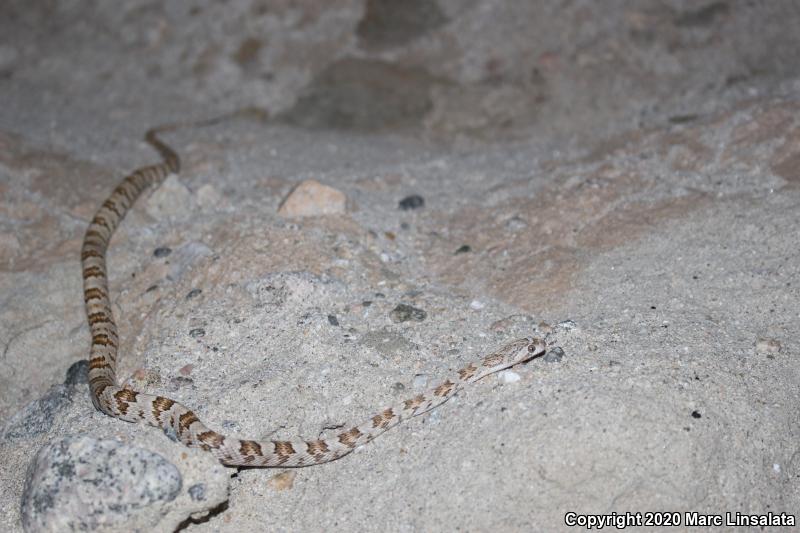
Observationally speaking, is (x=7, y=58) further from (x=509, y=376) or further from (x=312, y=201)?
(x=509, y=376)

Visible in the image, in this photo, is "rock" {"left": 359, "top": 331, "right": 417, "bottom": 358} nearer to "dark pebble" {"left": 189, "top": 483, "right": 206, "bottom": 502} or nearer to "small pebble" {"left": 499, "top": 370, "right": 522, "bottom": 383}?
"small pebble" {"left": 499, "top": 370, "right": 522, "bottom": 383}

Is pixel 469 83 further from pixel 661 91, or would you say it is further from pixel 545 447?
pixel 545 447

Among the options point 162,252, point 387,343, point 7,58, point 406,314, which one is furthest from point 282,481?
point 7,58

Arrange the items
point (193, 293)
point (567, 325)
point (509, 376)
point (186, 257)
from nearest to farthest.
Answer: point (509, 376)
point (567, 325)
point (193, 293)
point (186, 257)

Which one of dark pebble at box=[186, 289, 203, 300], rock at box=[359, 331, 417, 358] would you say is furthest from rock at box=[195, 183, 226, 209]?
rock at box=[359, 331, 417, 358]

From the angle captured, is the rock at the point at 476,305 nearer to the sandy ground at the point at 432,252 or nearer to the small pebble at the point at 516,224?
the sandy ground at the point at 432,252

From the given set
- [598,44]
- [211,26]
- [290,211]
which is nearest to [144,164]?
[290,211]
